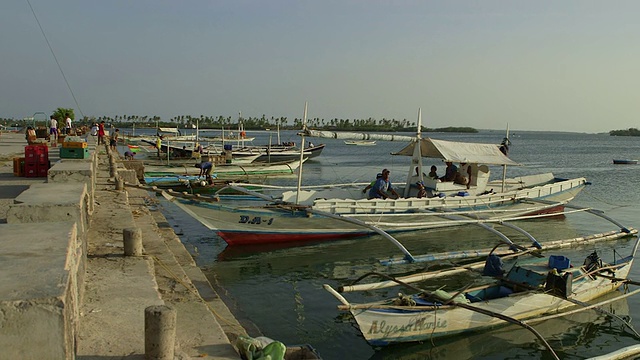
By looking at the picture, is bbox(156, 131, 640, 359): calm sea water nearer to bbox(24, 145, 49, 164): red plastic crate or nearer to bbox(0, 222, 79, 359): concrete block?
bbox(24, 145, 49, 164): red plastic crate

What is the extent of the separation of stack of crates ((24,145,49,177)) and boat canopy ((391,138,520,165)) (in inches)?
459

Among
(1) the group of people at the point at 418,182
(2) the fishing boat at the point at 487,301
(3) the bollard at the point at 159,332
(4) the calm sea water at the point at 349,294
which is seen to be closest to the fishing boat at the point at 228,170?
(4) the calm sea water at the point at 349,294

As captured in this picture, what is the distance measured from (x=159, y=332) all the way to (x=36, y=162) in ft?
38.2

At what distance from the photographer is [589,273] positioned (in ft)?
36.1

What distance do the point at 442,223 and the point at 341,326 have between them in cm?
726

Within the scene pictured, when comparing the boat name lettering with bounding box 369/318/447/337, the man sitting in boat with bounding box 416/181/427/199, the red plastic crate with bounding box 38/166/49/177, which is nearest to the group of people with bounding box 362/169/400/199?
the man sitting in boat with bounding box 416/181/427/199

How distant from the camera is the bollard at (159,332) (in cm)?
443

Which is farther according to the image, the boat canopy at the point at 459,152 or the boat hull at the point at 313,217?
the boat canopy at the point at 459,152

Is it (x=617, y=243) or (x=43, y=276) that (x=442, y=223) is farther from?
(x=43, y=276)

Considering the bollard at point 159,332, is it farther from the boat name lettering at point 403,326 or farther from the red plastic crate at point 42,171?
the red plastic crate at point 42,171

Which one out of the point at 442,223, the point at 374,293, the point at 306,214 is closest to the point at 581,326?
the point at 374,293

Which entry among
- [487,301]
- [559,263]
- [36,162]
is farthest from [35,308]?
[36,162]

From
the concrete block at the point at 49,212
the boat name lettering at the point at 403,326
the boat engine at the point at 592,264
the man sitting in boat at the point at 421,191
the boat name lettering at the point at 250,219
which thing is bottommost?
the boat name lettering at the point at 403,326

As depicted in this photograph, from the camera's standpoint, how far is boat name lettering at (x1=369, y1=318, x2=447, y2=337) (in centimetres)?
836
